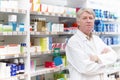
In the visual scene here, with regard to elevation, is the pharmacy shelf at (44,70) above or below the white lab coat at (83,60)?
below

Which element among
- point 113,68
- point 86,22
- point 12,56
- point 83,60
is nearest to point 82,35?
point 86,22

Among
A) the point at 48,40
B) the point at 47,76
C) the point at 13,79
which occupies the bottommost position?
the point at 47,76

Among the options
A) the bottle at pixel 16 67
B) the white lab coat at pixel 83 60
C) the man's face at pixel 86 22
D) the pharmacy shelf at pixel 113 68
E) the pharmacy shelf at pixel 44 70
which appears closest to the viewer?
the white lab coat at pixel 83 60

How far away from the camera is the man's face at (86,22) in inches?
109

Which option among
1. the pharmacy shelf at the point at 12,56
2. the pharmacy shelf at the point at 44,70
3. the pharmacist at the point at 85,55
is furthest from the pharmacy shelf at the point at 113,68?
the pharmacy shelf at the point at 12,56

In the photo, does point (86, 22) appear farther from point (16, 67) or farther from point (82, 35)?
point (16, 67)

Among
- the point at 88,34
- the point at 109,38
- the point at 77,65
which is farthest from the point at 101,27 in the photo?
the point at 77,65

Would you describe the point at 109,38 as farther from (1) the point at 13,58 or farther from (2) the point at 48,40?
(1) the point at 13,58

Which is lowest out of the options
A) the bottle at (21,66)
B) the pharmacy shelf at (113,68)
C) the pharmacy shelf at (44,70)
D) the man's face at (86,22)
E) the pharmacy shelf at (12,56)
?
the pharmacy shelf at (113,68)

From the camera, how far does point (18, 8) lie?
313cm

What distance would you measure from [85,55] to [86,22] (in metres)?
0.40

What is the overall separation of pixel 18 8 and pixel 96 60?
127 cm

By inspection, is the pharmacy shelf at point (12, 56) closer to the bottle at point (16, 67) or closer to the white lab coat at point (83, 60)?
the bottle at point (16, 67)

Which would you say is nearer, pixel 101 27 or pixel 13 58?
pixel 13 58
